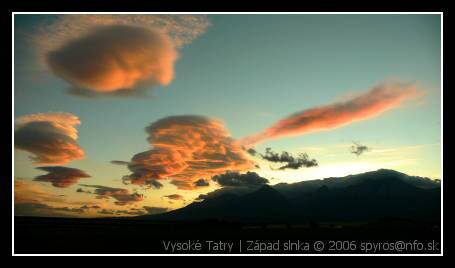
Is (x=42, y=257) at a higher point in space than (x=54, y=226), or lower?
higher

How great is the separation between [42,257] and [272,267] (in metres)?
19.2

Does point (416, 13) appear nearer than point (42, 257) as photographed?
Yes

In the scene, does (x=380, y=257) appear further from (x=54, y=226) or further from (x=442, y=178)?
(x=54, y=226)

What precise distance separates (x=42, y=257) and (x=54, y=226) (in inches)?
4276

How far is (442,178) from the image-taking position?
28109 millimetres

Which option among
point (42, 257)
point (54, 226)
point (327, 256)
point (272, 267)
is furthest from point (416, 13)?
point (54, 226)

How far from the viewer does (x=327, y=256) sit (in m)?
28.1
